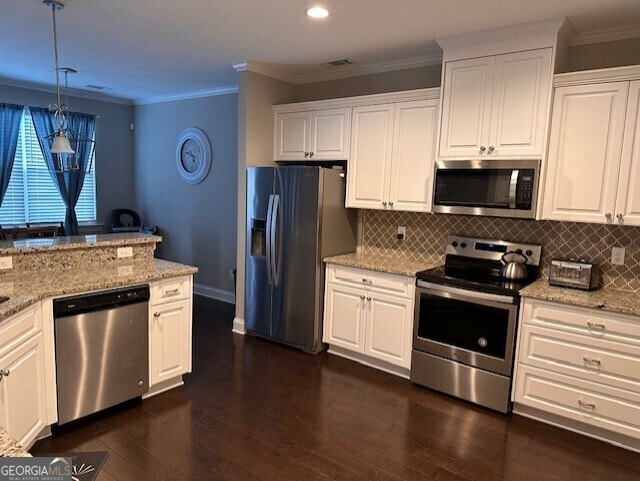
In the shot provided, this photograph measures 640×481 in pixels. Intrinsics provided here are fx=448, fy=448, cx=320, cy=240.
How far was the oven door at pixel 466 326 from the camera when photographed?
299 cm

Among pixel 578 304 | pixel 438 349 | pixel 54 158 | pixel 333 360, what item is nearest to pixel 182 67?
pixel 54 158

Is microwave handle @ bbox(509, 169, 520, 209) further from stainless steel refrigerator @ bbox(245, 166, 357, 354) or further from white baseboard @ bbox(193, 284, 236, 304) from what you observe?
white baseboard @ bbox(193, 284, 236, 304)

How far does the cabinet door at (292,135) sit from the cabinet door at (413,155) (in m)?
0.95

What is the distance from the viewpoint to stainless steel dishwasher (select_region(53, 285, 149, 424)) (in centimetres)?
256

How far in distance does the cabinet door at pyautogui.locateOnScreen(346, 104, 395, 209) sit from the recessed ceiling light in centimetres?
104

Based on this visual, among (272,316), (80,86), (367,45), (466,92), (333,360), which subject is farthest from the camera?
(80,86)

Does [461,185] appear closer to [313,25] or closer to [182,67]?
[313,25]

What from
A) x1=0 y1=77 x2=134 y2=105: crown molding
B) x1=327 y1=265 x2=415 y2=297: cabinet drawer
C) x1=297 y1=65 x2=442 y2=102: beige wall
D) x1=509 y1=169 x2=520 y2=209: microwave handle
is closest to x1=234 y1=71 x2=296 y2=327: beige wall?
x1=297 y1=65 x2=442 y2=102: beige wall

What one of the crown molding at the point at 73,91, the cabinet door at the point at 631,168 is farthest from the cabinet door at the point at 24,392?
the crown molding at the point at 73,91

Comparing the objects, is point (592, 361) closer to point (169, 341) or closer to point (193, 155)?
point (169, 341)

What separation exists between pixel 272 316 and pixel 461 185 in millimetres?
2054

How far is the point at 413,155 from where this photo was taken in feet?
11.9

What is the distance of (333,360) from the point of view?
3912mm

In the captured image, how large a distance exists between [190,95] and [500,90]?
4040 mm
